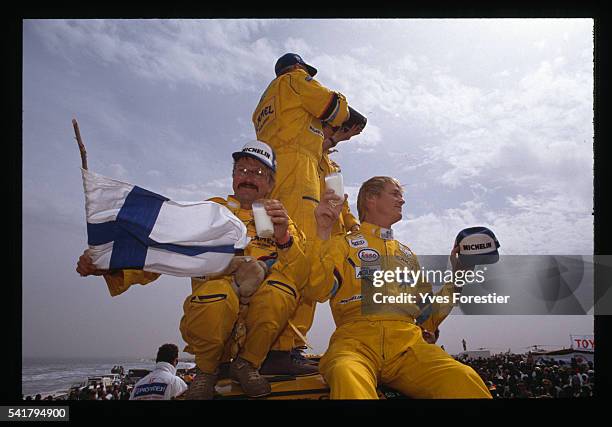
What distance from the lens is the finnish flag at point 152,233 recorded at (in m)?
2.76

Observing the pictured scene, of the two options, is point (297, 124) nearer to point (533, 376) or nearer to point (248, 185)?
point (248, 185)

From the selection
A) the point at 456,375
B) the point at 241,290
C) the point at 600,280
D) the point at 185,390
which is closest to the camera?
the point at 456,375

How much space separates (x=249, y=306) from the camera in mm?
2736

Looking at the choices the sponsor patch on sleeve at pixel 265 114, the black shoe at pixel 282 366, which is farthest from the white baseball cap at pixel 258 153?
the black shoe at pixel 282 366

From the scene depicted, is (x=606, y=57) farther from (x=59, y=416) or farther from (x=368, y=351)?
(x=59, y=416)

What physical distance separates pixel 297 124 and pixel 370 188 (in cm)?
64

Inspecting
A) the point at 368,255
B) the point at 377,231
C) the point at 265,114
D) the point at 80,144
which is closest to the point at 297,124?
the point at 265,114

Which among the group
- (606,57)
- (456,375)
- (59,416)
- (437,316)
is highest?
(606,57)

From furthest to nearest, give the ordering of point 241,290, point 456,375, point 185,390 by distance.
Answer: point 185,390
point 241,290
point 456,375

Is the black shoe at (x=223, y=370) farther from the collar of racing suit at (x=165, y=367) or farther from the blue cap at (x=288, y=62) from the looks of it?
the blue cap at (x=288, y=62)

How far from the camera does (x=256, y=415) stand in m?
2.83
